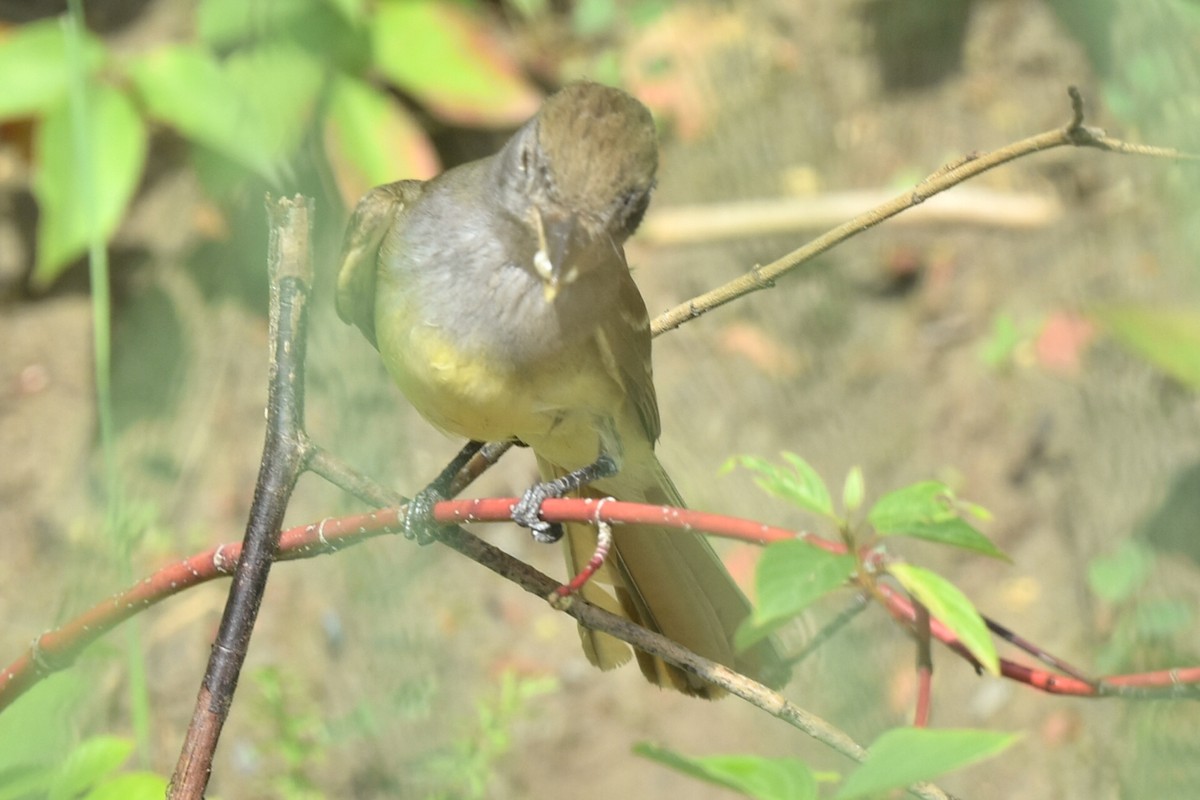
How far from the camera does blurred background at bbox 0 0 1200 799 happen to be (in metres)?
2.83

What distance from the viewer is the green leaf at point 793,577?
0.90m

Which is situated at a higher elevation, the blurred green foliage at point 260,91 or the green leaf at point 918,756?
the blurred green foliage at point 260,91

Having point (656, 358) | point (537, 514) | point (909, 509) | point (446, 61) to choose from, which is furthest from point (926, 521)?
point (656, 358)

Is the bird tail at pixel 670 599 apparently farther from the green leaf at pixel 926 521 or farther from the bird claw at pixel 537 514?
the green leaf at pixel 926 521

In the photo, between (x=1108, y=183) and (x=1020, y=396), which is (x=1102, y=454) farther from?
(x=1108, y=183)

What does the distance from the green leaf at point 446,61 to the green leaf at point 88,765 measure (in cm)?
254

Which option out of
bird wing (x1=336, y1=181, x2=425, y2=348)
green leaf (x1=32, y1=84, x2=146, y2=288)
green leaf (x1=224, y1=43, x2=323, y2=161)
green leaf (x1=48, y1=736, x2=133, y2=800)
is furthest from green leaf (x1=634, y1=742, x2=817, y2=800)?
green leaf (x1=32, y1=84, x2=146, y2=288)

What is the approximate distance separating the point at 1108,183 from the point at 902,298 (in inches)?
28.1

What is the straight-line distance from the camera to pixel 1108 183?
4008 millimetres

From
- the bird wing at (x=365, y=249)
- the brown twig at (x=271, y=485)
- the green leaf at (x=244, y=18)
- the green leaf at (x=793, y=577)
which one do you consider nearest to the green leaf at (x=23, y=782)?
the brown twig at (x=271, y=485)

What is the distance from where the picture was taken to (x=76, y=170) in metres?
2.96

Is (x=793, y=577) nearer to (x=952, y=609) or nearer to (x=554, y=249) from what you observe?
(x=952, y=609)

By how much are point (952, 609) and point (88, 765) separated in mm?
782

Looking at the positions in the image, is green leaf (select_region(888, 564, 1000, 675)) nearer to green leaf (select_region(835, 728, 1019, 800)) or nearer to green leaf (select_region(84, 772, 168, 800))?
green leaf (select_region(835, 728, 1019, 800))
